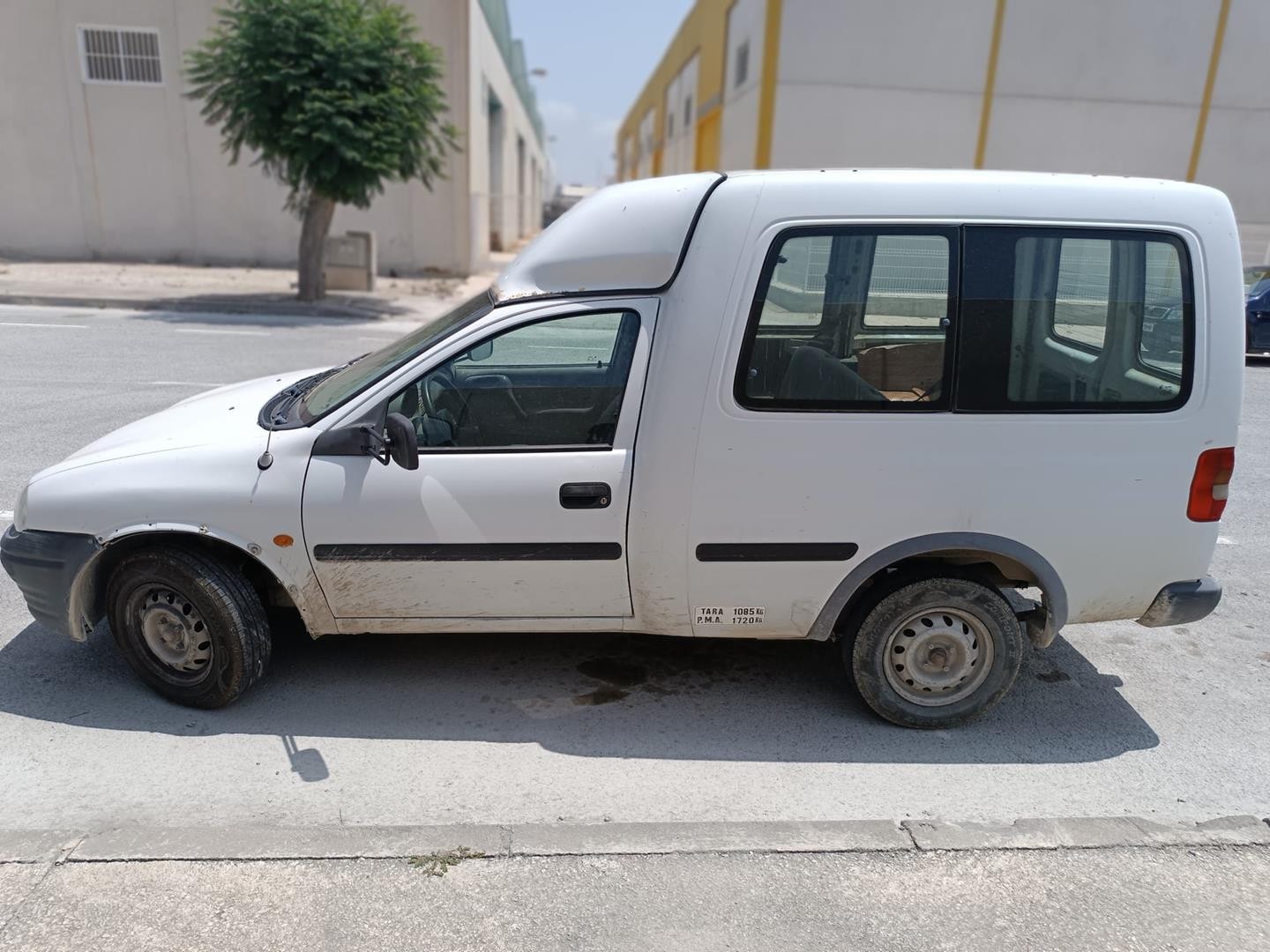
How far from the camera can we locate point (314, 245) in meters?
16.7

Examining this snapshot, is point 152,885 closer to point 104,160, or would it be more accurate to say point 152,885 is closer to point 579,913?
point 579,913

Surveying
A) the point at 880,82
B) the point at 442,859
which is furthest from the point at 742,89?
the point at 442,859

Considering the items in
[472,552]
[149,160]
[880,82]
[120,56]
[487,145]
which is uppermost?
[880,82]

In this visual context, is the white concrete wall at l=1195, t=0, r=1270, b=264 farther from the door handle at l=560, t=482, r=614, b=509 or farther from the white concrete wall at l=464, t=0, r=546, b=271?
the door handle at l=560, t=482, r=614, b=509

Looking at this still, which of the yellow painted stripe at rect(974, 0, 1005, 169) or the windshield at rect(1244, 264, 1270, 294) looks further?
the yellow painted stripe at rect(974, 0, 1005, 169)

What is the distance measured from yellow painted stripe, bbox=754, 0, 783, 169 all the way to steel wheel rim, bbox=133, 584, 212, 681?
2003 centimetres

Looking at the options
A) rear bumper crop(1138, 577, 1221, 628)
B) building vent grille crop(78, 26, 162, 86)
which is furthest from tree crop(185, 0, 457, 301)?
rear bumper crop(1138, 577, 1221, 628)

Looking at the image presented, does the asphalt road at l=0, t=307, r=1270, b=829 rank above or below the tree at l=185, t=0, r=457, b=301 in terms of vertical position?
below

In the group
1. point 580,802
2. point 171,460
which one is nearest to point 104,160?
point 171,460

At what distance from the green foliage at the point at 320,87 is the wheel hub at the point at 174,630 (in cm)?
1283

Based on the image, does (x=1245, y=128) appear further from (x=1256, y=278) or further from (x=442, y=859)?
(x=442, y=859)

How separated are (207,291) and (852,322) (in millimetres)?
17562

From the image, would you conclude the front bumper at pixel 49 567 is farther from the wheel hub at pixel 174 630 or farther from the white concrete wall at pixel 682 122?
the white concrete wall at pixel 682 122

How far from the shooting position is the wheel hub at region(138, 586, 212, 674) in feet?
11.5
